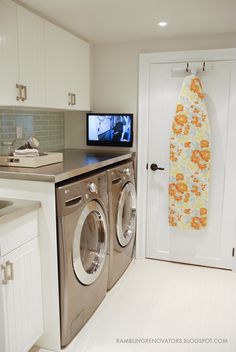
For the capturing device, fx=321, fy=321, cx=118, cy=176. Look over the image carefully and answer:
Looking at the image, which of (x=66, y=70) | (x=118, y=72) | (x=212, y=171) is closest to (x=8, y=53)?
(x=66, y=70)

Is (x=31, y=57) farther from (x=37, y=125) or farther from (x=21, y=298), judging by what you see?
(x=21, y=298)

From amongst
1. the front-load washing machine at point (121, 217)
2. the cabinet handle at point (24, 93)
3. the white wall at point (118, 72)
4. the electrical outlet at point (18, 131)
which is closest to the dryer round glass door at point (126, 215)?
the front-load washing machine at point (121, 217)

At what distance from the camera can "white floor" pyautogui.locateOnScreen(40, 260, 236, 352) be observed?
2029mm

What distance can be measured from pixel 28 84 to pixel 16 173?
65cm

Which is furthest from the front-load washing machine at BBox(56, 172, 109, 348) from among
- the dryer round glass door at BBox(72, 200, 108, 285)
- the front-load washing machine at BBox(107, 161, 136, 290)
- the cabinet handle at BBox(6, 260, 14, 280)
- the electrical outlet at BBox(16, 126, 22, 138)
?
the electrical outlet at BBox(16, 126, 22, 138)

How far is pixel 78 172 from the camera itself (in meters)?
2.03

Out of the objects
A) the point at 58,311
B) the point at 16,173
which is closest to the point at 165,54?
the point at 16,173

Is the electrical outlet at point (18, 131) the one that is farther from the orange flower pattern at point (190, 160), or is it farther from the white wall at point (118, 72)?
the orange flower pattern at point (190, 160)

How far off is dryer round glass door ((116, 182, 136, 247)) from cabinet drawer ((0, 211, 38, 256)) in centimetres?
99

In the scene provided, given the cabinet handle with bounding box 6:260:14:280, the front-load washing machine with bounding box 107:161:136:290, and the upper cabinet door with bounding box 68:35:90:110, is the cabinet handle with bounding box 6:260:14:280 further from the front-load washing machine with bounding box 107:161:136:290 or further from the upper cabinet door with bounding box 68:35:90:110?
the upper cabinet door with bounding box 68:35:90:110

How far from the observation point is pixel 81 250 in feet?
7.23

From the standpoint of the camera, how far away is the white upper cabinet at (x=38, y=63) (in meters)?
1.92

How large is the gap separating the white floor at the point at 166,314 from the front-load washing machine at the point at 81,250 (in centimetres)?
15

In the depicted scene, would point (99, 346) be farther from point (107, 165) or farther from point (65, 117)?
point (65, 117)
